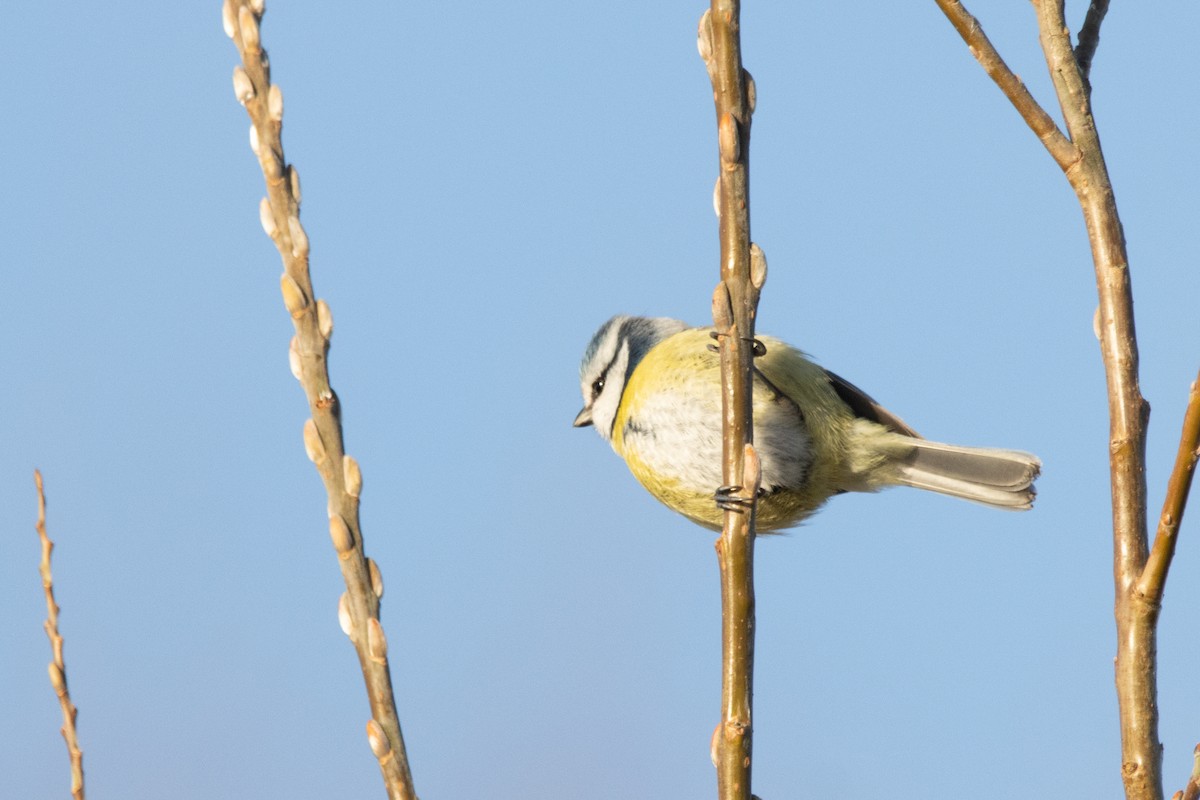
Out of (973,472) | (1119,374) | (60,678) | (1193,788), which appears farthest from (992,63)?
(973,472)

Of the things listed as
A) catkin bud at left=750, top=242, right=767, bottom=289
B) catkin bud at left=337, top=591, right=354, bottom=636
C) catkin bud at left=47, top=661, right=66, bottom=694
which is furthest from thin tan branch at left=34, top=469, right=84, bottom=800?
catkin bud at left=750, top=242, right=767, bottom=289

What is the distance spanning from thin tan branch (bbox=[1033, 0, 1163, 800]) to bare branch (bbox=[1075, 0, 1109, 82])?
0.17 metres

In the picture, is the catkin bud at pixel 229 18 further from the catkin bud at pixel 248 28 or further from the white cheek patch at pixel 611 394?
the white cheek patch at pixel 611 394

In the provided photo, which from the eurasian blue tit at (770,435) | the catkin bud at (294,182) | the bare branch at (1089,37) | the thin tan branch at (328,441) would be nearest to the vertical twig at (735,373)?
the thin tan branch at (328,441)

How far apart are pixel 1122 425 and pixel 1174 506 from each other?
0.79 ft

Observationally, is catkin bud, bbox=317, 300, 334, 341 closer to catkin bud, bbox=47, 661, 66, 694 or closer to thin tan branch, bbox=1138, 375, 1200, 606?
catkin bud, bbox=47, 661, 66, 694

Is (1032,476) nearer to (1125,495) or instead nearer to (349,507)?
(1125,495)

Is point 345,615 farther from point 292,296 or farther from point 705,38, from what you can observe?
point 705,38

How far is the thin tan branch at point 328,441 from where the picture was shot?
979 millimetres

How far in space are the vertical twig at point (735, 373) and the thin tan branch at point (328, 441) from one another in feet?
1.25

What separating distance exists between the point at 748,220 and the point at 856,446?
91.6 inches

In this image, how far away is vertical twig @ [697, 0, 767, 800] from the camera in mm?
1235

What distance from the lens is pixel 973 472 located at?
363cm

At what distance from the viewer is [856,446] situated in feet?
11.7
